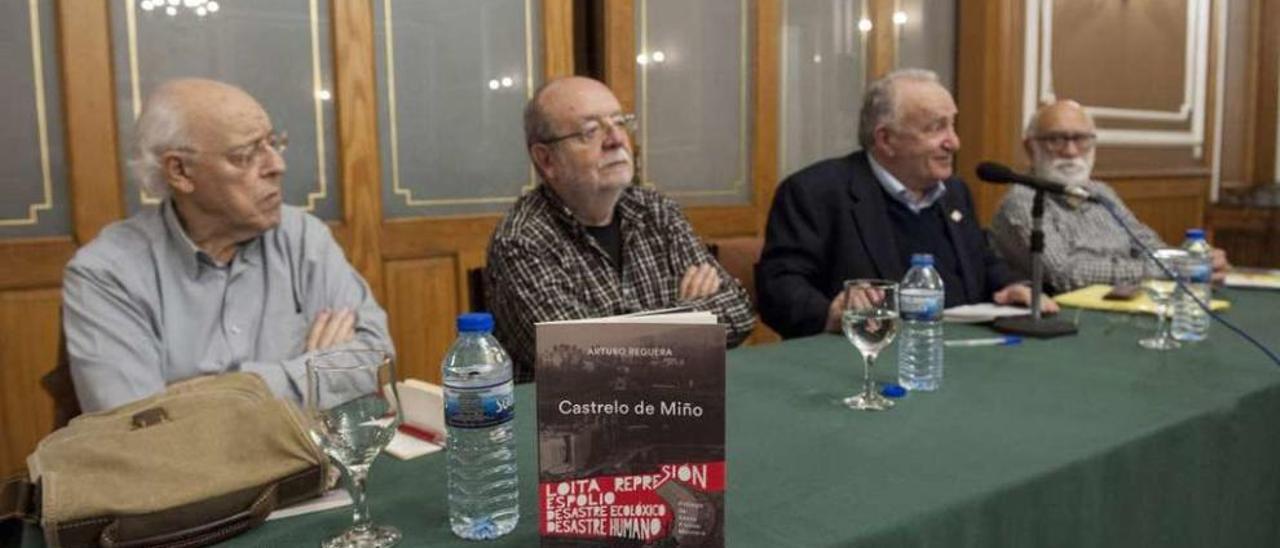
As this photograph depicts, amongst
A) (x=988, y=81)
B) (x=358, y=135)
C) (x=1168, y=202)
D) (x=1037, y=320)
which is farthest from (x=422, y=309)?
(x=1168, y=202)

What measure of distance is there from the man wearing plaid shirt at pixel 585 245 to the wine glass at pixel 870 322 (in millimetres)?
603

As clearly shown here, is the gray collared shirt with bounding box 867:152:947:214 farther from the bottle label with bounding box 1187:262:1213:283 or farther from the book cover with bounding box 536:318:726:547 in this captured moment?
the book cover with bounding box 536:318:726:547

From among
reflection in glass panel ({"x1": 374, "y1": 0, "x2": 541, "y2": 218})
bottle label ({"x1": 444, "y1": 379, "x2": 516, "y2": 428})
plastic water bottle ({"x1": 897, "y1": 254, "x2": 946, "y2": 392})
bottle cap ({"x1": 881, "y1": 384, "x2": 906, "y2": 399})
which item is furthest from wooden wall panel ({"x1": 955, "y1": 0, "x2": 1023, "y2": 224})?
bottle label ({"x1": 444, "y1": 379, "x2": 516, "y2": 428})

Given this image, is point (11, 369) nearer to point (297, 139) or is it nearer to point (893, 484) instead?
point (297, 139)

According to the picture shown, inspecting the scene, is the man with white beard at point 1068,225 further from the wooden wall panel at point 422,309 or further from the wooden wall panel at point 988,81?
the wooden wall panel at point 422,309

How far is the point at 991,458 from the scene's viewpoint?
115 cm

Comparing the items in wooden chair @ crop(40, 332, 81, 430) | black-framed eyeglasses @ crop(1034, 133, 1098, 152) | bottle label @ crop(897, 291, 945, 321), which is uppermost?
black-framed eyeglasses @ crop(1034, 133, 1098, 152)

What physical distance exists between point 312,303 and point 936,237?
5.28 ft

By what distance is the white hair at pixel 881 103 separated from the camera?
8.24 feet

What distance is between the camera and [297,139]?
301cm

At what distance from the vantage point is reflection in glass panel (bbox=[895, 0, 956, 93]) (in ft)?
14.7

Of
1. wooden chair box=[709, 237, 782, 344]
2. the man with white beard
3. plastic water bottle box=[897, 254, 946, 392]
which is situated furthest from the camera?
the man with white beard

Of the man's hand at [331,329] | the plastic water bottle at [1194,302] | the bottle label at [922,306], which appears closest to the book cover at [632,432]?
the bottle label at [922,306]

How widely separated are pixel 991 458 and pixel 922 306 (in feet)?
1.39
